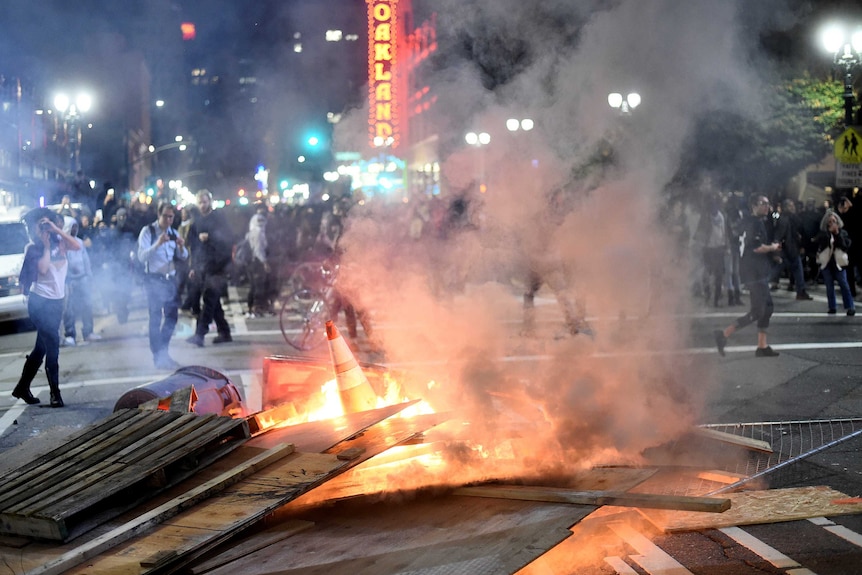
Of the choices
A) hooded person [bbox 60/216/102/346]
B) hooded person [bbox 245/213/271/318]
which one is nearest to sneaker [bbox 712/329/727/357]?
hooded person [bbox 245/213/271/318]

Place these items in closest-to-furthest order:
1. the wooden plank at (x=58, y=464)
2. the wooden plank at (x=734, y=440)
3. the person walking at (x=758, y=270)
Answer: the wooden plank at (x=58, y=464)
the wooden plank at (x=734, y=440)
the person walking at (x=758, y=270)

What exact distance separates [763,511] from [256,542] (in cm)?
287

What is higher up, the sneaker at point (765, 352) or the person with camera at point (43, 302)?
the person with camera at point (43, 302)

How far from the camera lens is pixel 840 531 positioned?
14.5ft

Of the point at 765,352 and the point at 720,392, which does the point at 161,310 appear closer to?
the point at 720,392

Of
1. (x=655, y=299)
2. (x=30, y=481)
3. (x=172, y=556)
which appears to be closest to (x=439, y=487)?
(x=172, y=556)

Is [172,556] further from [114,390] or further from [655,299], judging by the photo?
[114,390]

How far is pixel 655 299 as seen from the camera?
22.6ft

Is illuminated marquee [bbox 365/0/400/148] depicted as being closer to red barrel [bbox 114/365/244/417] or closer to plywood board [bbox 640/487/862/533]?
red barrel [bbox 114/365/244/417]

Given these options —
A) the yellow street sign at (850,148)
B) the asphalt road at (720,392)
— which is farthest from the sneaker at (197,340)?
the yellow street sign at (850,148)

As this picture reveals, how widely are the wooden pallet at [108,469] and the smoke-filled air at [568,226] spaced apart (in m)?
1.38

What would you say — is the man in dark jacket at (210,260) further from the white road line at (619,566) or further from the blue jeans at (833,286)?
the blue jeans at (833,286)

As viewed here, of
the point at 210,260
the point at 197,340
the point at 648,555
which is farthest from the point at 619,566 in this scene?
the point at 210,260

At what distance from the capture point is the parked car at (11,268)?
42.6ft
